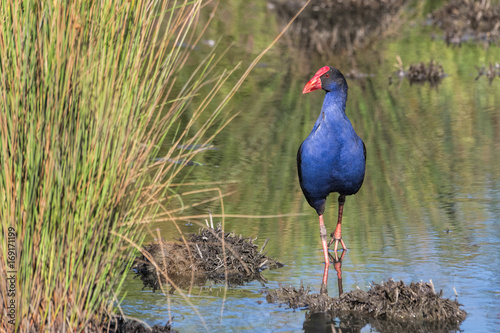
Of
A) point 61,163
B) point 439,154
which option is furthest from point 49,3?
point 439,154

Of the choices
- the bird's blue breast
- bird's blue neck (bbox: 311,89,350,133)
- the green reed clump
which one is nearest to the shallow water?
the green reed clump

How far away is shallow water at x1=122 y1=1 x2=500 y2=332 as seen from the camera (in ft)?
17.5

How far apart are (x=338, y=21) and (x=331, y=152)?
509 inches

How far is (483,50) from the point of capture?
1512 cm

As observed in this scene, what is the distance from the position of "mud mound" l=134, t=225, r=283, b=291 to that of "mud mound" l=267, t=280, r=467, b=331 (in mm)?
777

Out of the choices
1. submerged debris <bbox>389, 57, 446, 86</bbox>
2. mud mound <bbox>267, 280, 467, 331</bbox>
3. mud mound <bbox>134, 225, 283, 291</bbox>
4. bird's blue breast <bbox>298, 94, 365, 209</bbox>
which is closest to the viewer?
mud mound <bbox>267, 280, 467, 331</bbox>

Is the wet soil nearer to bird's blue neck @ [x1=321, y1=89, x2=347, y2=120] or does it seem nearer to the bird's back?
the bird's back

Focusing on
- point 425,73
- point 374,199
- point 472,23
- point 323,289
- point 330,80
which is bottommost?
point 323,289

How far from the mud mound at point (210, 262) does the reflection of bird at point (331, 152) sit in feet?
1.61

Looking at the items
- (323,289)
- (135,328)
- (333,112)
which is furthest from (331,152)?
(135,328)

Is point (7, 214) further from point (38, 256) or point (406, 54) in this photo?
point (406, 54)

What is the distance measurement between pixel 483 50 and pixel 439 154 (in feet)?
22.2

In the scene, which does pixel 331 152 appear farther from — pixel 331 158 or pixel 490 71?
pixel 490 71

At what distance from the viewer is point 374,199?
7496mm
